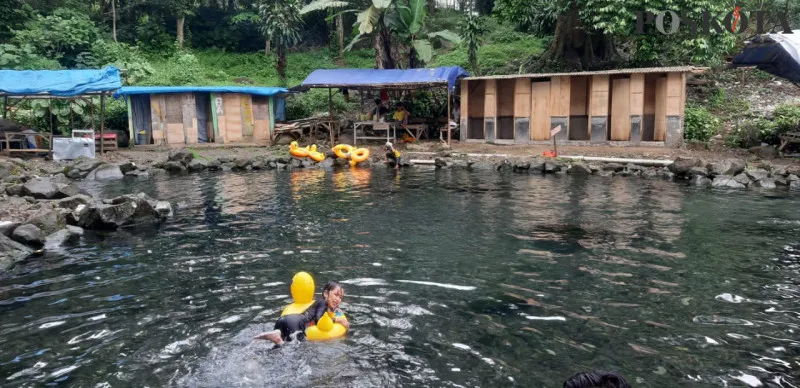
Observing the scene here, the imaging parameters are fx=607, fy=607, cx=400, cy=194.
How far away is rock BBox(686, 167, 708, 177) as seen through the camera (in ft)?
59.4

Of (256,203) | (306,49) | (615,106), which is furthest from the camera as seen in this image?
(306,49)

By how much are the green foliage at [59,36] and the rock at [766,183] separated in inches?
1333

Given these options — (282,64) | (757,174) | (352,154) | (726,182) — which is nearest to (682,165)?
(726,182)

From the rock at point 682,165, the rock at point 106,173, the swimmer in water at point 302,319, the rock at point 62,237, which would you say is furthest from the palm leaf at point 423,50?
the swimmer in water at point 302,319

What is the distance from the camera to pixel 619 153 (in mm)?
21984

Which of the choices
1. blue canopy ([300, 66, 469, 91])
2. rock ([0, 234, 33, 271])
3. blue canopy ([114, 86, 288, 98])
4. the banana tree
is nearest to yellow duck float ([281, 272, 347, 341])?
rock ([0, 234, 33, 271])

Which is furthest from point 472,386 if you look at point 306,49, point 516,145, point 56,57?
point 306,49

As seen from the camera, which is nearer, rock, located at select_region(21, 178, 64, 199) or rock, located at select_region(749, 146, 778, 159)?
rock, located at select_region(21, 178, 64, 199)

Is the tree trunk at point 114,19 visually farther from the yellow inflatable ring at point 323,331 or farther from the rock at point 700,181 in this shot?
the yellow inflatable ring at point 323,331

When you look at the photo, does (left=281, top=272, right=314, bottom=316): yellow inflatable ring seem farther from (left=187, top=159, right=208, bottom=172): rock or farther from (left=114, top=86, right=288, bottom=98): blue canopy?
(left=114, top=86, right=288, bottom=98): blue canopy

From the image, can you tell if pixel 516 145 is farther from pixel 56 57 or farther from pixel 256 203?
pixel 56 57

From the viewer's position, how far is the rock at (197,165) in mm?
22566

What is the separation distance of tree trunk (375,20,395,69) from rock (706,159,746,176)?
15607 mm

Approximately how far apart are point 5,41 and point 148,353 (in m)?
35.0
